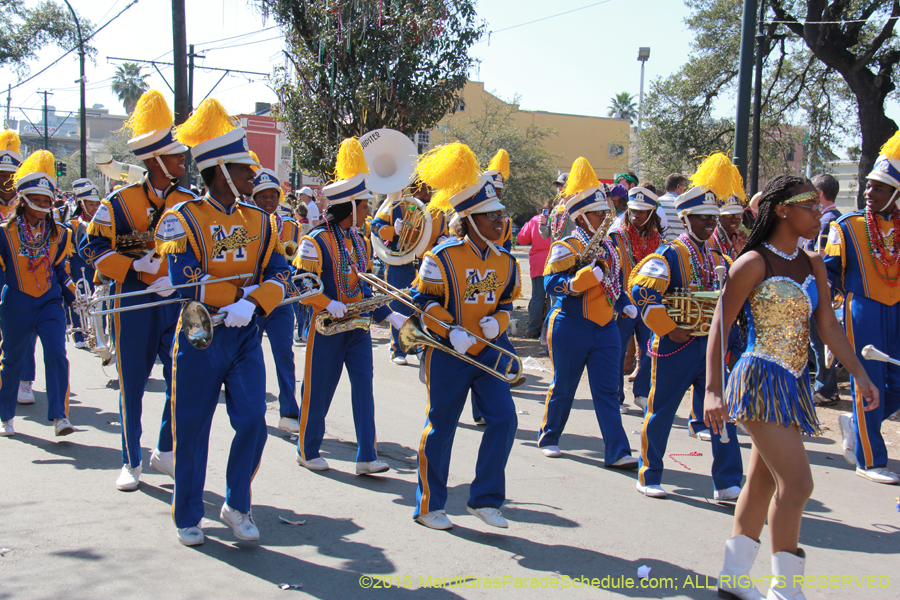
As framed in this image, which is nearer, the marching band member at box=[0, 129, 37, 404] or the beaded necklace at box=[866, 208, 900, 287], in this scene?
the beaded necklace at box=[866, 208, 900, 287]

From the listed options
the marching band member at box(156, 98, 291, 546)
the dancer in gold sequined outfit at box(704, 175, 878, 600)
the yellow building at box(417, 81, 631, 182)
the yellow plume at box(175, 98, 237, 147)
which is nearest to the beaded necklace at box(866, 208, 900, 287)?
the dancer in gold sequined outfit at box(704, 175, 878, 600)

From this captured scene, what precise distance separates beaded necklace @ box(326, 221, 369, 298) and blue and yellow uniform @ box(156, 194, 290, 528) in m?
1.35

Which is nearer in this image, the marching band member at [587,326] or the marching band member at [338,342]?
the marching band member at [338,342]

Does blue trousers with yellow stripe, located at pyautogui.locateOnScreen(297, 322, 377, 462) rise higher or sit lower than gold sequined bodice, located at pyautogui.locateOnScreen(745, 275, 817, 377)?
lower

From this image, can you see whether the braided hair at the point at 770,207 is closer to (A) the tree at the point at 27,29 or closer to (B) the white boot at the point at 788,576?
(B) the white boot at the point at 788,576

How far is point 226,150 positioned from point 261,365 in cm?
119

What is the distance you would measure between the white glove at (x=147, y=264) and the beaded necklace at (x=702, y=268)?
3489mm

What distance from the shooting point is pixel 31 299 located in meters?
6.25

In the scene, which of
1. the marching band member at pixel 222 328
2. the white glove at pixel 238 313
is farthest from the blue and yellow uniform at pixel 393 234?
the white glove at pixel 238 313

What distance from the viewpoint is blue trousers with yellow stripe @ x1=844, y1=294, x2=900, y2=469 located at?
18.2 feet

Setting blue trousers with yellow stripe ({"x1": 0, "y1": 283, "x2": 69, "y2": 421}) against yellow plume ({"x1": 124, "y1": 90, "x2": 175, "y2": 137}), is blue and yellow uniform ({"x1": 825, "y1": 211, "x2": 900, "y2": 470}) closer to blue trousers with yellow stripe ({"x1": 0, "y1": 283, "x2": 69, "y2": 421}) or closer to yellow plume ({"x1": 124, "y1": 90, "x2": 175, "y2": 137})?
yellow plume ({"x1": 124, "y1": 90, "x2": 175, "y2": 137})

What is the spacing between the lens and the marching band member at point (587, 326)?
570cm

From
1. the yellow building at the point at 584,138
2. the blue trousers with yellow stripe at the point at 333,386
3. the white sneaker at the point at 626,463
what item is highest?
the yellow building at the point at 584,138

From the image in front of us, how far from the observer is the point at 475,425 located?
7.02m
